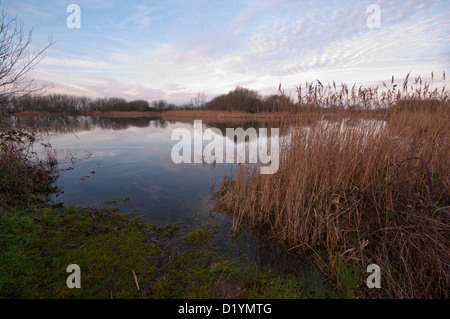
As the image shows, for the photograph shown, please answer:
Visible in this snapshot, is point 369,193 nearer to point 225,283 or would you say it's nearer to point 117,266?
point 225,283

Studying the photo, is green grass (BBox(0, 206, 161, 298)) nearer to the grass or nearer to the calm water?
the grass

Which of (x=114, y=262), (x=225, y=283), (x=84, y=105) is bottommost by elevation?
(x=225, y=283)

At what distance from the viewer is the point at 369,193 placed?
328cm

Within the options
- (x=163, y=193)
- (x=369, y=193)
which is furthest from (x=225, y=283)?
(x=163, y=193)

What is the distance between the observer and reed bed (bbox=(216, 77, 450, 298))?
2.37m

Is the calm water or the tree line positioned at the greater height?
the tree line

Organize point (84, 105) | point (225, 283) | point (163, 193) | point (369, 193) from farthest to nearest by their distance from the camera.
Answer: point (84, 105) < point (163, 193) < point (369, 193) < point (225, 283)

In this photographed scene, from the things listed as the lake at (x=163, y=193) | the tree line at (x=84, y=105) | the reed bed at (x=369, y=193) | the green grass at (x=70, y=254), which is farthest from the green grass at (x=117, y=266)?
the tree line at (x=84, y=105)

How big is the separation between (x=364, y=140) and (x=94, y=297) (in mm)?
4908

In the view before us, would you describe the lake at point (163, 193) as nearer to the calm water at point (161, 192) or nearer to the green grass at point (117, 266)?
the calm water at point (161, 192)

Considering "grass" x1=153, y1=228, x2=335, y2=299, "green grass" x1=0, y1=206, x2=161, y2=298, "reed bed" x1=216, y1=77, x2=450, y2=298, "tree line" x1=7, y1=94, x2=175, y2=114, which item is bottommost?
"grass" x1=153, y1=228, x2=335, y2=299

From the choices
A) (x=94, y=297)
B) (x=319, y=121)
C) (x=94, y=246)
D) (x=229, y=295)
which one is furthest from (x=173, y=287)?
(x=319, y=121)

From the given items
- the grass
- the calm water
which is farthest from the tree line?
the grass

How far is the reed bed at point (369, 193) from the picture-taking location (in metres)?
2.37
